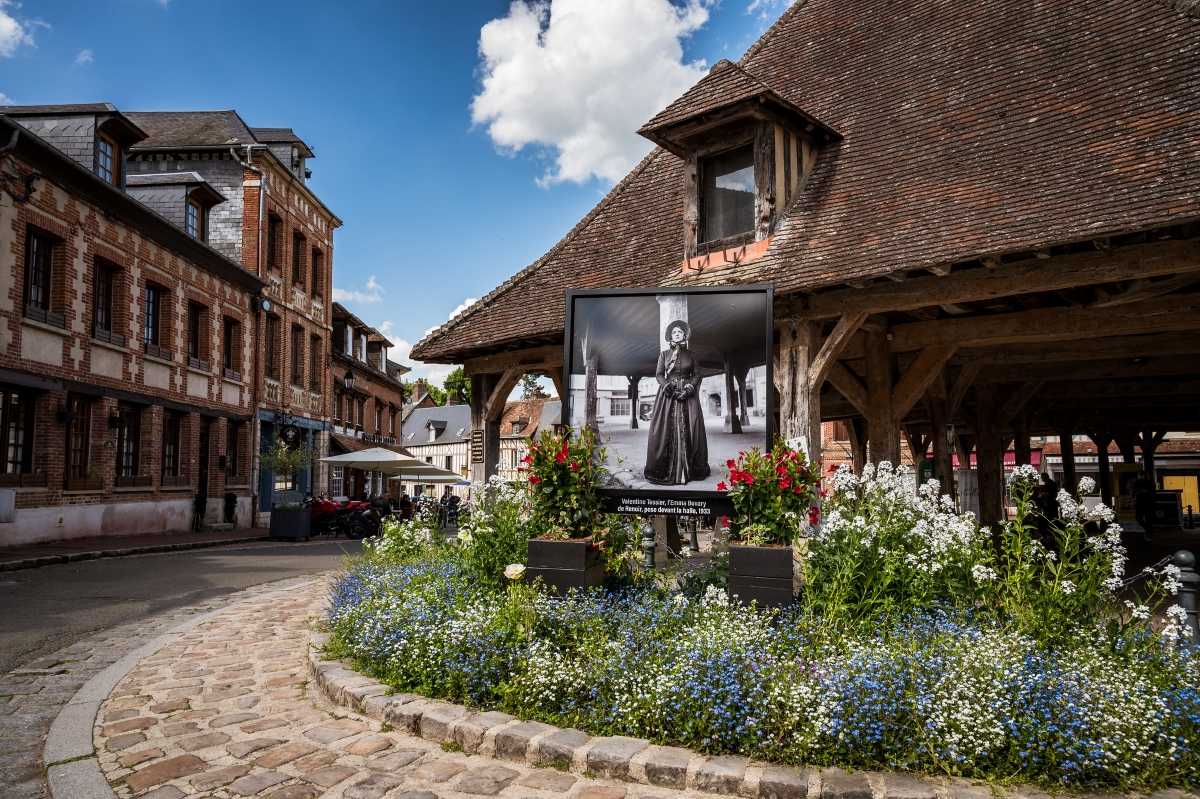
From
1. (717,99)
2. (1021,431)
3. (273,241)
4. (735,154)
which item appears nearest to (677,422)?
(717,99)

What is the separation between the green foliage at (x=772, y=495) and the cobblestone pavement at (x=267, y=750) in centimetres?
222

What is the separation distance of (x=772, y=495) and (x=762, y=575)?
0.58 m

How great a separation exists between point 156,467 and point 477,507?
1401 centimetres

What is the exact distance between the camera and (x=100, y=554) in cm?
1293

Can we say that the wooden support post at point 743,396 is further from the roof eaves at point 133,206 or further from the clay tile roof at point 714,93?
the roof eaves at point 133,206

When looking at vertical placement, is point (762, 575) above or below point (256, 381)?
below

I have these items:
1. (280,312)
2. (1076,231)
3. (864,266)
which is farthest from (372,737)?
(280,312)

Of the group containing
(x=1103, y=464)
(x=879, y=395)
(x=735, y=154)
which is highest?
(x=735, y=154)

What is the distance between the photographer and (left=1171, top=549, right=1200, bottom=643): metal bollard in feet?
15.2

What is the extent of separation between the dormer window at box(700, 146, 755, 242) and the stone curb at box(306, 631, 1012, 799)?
6.77 m

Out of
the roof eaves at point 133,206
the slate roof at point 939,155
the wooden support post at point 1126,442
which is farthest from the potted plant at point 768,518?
the wooden support post at point 1126,442

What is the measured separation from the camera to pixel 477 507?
23.0 feet

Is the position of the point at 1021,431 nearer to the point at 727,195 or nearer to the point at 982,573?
the point at 727,195

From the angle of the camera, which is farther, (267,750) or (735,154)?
(735,154)
